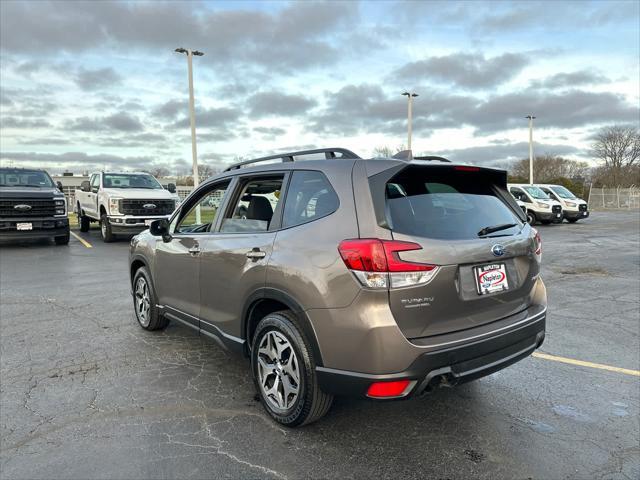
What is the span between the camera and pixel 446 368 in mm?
2732

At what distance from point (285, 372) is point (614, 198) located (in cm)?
4897

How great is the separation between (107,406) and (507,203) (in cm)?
A: 331

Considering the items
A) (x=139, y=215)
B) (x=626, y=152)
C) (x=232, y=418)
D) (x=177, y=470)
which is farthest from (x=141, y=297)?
(x=626, y=152)

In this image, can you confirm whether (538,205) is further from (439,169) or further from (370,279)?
(370,279)

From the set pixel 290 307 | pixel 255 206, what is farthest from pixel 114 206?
pixel 290 307

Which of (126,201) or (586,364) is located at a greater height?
(126,201)

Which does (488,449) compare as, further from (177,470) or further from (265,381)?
(177,470)

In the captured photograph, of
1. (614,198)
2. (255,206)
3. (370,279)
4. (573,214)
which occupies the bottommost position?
(573,214)

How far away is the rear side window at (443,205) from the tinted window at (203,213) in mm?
1695

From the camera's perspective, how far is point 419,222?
9.38 ft

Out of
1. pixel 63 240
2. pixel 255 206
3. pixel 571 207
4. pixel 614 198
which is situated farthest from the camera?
pixel 614 198

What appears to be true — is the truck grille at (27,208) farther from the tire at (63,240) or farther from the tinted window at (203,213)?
the tinted window at (203,213)

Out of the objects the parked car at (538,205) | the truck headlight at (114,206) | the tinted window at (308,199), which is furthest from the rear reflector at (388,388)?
the parked car at (538,205)

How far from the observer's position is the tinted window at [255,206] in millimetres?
3513
